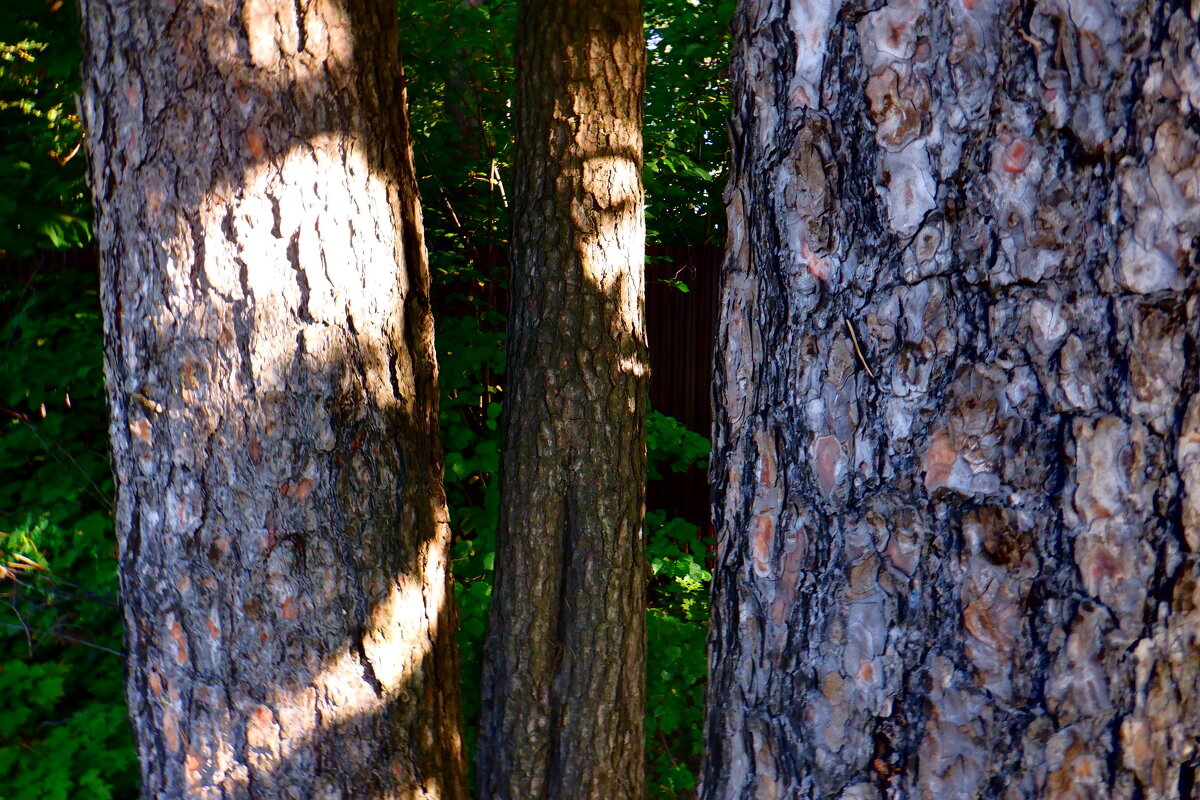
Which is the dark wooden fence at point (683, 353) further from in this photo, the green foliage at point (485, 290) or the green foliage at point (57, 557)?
the green foliage at point (57, 557)

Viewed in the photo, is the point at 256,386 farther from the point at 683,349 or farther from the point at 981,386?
the point at 683,349

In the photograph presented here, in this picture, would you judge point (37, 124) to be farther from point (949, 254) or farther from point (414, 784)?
point (949, 254)

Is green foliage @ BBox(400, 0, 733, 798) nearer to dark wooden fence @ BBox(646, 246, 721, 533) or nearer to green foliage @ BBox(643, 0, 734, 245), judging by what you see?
green foliage @ BBox(643, 0, 734, 245)

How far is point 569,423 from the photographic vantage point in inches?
121

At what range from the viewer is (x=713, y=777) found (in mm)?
1251

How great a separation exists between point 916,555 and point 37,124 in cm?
388

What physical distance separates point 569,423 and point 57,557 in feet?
8.06

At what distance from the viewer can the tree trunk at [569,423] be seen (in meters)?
3.08

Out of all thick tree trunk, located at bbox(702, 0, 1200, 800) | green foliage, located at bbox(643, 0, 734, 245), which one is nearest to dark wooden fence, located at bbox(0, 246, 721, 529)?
green foliage, located at bbox(643, 0, 734, 245)

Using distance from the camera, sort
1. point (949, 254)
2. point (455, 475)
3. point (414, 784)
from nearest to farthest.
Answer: point (949, 254)
point (414, 784)
point (455, 475)

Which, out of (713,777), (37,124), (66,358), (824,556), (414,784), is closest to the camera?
(824,556)

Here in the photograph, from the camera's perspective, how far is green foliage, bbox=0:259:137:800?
10.3 ft

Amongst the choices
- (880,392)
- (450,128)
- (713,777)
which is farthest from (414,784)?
(450,128)

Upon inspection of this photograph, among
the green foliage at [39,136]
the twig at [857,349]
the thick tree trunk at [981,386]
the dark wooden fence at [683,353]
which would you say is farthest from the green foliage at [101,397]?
the twig at [857,349]
